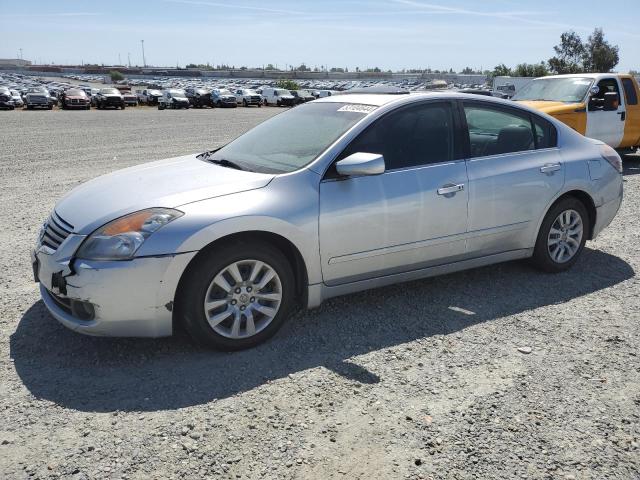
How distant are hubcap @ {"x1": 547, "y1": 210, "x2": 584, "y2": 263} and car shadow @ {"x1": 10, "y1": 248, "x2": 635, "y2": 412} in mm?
286

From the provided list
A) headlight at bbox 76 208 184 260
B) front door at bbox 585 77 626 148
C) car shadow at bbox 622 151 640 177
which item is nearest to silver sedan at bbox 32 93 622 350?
headlight at bbox 76 208 184 260

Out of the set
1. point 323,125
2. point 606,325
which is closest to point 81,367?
point 323,125

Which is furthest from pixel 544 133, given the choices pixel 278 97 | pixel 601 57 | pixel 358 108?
pixel 601 57

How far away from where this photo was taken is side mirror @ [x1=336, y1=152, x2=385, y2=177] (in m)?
3.94

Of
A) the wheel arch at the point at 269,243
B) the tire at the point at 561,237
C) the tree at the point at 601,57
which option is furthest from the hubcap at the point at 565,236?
the tree at the point at 601,57

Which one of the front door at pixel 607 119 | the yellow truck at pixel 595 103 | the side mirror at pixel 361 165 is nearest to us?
the side mirror at pixel 361 165

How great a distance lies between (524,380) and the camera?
3543 millimetres

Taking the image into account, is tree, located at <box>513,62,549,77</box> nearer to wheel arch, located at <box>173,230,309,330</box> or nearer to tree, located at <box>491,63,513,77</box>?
tree, located at <box>491,63,513,77</box>

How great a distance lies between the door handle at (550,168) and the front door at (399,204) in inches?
36.0

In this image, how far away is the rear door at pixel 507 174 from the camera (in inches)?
186

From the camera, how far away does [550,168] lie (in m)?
5.12

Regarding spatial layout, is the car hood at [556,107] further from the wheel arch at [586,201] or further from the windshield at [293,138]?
the windshield at [293,138]

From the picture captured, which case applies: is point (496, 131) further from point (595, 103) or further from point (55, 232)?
point (595, 103)

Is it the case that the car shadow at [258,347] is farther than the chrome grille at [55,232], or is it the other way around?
the chrome grille at [55,232]
